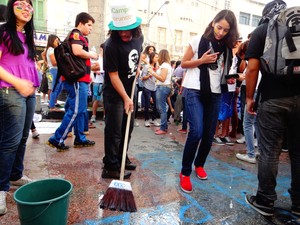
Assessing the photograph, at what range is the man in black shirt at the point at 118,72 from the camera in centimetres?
260

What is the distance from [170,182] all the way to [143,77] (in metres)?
3.64

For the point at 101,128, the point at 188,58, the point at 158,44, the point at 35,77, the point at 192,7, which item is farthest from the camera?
the point at 192,7

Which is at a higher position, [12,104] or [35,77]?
[35,77]

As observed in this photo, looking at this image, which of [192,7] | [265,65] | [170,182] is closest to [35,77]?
[170,182]

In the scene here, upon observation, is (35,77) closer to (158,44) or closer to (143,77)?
(143,77)

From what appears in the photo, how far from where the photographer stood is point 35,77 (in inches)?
98.3

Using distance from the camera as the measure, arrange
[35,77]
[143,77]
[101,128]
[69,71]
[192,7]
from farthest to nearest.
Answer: [192,7]
[143,77]
[101,128]
[69,71]
[35,77]

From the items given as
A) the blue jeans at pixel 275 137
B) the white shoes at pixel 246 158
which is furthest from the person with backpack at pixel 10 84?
the white shoes at pixel 246 158

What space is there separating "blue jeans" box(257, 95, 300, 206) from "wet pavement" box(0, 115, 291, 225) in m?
0.34

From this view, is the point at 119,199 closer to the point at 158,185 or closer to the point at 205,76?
the point at 158,185

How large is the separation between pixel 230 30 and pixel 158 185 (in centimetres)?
193

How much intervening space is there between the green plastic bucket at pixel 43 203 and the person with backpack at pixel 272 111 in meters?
1.76

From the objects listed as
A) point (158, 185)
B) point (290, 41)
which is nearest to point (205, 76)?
point (290, 41)

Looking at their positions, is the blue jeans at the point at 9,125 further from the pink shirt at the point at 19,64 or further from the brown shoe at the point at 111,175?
the brown shoe at the point at 111,175
